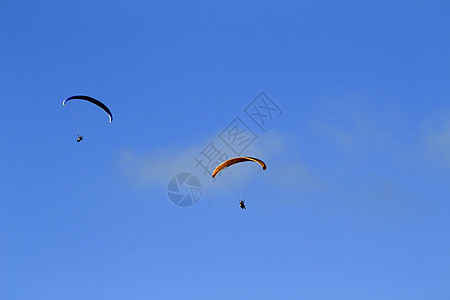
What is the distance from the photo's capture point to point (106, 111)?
65.9 meters

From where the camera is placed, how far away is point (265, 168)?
196ft

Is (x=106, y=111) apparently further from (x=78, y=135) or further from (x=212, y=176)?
(x=212, y=176)

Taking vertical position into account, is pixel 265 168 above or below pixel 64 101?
above

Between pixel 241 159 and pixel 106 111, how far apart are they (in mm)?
15626

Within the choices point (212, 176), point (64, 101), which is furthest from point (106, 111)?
point (212, 176)

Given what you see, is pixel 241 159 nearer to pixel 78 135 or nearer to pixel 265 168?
pixel 265 168

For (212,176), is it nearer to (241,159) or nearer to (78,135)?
(241,159)

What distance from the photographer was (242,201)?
60.9 meters

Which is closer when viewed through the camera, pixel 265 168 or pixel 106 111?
pixel 265 168

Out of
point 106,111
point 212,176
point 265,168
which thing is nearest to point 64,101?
point 106,111

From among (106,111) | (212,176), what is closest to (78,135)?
(106,111)

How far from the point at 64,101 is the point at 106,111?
4251mm

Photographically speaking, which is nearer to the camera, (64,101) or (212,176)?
(212,176)

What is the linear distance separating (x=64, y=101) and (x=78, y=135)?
4.73 metres
